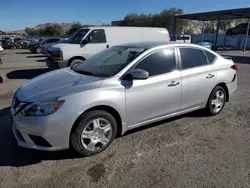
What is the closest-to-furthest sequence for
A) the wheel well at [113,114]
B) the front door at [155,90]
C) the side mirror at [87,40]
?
the wheel well at [113,114]
the front door at [155,90]
the side mirror at [87,40]

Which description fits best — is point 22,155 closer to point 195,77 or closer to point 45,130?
point 45,130

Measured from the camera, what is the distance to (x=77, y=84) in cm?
312

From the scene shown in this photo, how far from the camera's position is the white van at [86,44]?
842cm

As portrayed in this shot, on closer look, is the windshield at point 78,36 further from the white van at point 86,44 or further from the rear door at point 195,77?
the rear door at point 195,77

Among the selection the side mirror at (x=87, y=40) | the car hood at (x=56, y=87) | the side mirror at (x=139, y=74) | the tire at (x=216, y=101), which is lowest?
the tire at (x=216, y=101)

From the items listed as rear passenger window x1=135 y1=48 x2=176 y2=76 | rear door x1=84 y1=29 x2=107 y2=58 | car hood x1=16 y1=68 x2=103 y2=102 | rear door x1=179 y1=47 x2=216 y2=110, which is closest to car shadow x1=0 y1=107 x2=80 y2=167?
car hood x1=16 y1=68 x2=103 y2=102

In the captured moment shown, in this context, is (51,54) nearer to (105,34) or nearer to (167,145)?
(105,34)

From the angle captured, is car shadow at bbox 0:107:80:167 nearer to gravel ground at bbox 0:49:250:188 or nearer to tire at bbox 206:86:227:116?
gravel ground at bbox 0:49:250:188

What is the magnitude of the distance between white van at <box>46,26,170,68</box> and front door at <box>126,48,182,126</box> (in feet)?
17.8

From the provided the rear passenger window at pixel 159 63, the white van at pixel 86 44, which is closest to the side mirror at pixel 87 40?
the white van at pixel 86 44

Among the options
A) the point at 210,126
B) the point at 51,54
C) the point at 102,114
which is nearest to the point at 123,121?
the point at 102,114

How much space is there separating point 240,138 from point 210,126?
578 mm

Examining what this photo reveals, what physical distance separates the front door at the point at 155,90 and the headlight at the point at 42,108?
1.05 m

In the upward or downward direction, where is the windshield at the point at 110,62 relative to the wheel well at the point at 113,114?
upward
